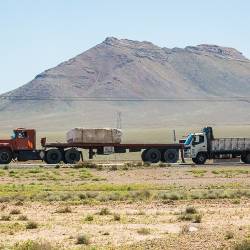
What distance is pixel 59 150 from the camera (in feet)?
205

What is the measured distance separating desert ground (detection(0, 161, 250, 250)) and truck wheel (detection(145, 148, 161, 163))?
2093cm

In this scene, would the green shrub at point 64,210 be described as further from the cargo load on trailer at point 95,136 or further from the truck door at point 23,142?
the cargo load on trailer at point 95,136

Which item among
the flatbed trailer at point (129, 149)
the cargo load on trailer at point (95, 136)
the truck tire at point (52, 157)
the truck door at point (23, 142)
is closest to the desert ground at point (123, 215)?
the truck door at point (23, 142)

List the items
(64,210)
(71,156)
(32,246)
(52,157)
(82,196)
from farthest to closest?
(71,156) → (52,157) → (82,196) → (64,210) → (32,246)

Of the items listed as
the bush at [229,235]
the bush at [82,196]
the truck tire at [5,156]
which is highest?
the truck tire at [5,156]

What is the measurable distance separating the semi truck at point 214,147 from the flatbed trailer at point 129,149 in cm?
133

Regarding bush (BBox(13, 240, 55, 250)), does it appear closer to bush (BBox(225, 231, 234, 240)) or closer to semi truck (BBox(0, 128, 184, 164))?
bush (BBox(225, 231, 234, 240))

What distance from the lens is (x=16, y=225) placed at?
2119cm

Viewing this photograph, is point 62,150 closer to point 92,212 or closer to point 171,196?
point 171,196

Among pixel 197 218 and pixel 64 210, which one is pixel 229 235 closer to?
pixel 197 218

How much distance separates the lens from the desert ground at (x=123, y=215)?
1806 centimetres

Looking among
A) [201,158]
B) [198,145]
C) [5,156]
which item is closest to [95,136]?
[5,156]

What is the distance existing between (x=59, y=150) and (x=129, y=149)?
6094 millimetres

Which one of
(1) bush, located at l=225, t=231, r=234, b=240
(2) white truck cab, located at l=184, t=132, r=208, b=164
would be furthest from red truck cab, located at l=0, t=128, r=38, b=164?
(1) bush, located at l=225, t=231, r=234, b=240
